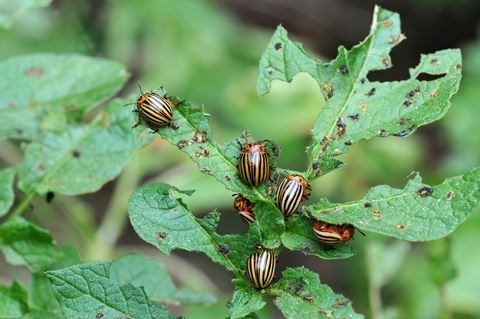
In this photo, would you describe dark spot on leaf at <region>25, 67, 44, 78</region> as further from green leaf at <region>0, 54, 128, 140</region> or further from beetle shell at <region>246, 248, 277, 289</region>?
beetle shell at <region>246, 248, 277, 289</region>

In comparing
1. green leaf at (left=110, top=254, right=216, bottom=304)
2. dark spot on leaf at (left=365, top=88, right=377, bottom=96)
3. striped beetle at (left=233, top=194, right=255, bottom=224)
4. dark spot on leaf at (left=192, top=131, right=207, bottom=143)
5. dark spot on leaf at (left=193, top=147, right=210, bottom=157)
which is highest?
dark spot on leaf at (left=365, top=88, right=377, bottom=96)

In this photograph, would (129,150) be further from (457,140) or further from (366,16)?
(366,16)

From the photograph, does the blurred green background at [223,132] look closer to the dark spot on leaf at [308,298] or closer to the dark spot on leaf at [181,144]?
the dark spot on leaf at [181,144]

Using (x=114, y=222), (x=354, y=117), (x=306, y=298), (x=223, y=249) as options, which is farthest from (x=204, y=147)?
(x=114, y=222)

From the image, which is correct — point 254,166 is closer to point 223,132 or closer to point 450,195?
point 450,195

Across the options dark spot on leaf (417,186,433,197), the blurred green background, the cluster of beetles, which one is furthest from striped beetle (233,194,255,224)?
the blurred green background

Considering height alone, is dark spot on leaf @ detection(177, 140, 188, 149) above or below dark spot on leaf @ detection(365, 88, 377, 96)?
below
